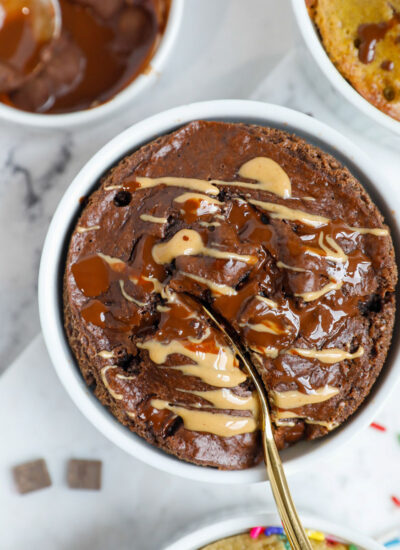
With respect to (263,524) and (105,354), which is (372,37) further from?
(263,524)

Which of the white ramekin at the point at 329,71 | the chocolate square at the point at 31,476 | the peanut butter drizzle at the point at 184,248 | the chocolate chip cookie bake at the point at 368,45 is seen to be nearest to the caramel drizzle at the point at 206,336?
the peanut butter drizzle at the point at 184,248

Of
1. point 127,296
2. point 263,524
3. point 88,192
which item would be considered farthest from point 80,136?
point 263,524

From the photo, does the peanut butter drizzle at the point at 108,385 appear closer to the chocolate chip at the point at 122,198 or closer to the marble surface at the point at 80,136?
the chocolate chip at the point at 122,198

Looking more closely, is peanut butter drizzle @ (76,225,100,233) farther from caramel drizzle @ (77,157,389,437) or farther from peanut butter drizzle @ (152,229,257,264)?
peanut butter drizzle @ (152,229,257,264)

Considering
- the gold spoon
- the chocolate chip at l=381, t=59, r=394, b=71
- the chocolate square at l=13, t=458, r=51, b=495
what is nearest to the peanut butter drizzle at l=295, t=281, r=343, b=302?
the gold spoon

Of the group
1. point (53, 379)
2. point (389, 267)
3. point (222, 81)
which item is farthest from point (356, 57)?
point (53, 379)

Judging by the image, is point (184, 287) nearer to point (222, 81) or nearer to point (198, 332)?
point (198, 332)

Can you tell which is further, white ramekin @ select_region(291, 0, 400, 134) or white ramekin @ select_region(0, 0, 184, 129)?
white ramekin @ select_region(0, 0, 184, 129)

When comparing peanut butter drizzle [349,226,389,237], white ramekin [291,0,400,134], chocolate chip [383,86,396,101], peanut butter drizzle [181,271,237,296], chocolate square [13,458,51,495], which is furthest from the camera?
chocolate square [13,458,51,495]
